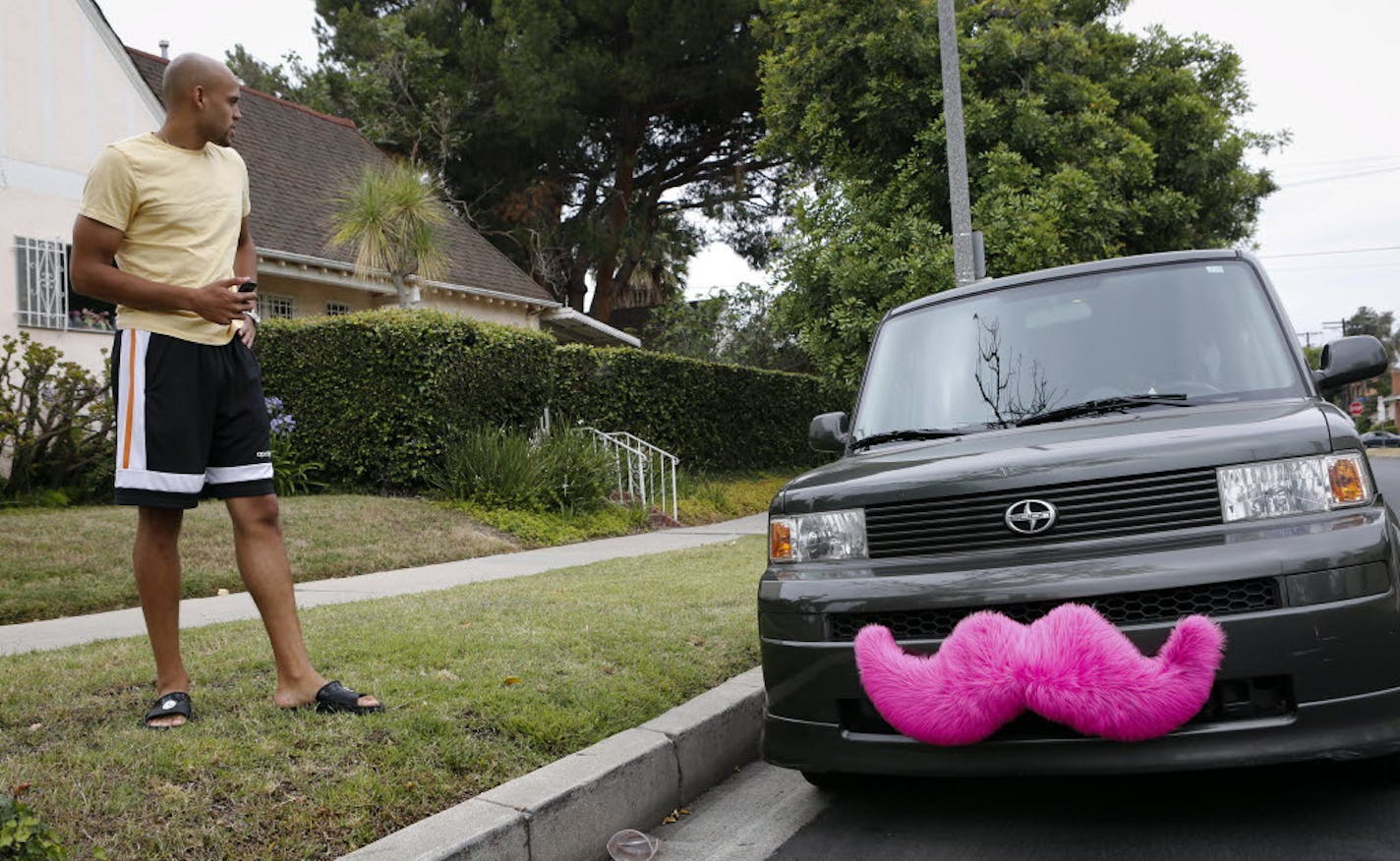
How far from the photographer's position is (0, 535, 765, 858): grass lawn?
9.45 ft

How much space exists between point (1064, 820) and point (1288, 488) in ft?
3.97

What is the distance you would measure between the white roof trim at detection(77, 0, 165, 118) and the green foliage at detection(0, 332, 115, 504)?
443 centimetres

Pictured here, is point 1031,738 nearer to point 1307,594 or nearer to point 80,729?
point 1307,594

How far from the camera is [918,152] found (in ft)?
49.1

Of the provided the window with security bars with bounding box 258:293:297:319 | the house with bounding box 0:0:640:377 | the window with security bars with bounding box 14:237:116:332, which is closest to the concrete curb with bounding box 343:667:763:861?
the window with security bars with bounding box 14:237:116:332

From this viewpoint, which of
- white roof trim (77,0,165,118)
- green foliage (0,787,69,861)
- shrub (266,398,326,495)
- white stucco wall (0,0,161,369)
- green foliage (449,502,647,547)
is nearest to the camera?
green foliage (0,787,69,861)

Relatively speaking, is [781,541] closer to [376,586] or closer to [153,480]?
[153,480]

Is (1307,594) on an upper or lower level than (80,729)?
upper

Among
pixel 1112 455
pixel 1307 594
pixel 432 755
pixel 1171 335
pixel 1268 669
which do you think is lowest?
pixel 432 755

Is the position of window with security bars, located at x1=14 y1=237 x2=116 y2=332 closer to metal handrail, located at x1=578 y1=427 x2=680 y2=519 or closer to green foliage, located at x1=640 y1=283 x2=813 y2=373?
metal handrail, located at x1=578 y1=427 x2=680 y2=519

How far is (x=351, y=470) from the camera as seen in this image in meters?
12.4

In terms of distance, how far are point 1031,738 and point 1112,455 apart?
0.84 meters

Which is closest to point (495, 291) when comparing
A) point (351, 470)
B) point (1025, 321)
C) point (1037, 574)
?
point (351, 470)

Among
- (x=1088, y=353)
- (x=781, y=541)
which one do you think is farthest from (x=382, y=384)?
(x=1088, y=353)
